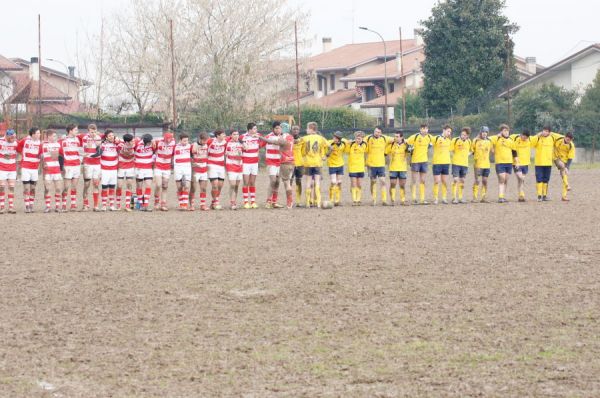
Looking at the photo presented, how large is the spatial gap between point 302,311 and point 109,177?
15.3 m

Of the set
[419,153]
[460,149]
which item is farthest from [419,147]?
[460,149]

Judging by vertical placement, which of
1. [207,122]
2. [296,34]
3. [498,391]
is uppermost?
[296,34]

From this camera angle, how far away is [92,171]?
89.5 ft

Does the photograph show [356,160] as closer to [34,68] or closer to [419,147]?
[419,147]

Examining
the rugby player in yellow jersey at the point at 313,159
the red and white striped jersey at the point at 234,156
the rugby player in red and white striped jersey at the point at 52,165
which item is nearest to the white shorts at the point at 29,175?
the rugby player in red and white striped jersey at the point at 52,165

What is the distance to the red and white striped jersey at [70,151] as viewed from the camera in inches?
1069

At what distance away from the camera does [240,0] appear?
64.8 m

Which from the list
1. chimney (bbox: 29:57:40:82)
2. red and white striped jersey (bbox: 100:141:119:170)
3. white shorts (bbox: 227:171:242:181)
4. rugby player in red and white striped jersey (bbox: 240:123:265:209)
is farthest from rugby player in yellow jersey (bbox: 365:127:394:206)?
chimney (bbox: 29:57:40:82)

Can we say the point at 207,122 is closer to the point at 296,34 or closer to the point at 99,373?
the point at 296,34

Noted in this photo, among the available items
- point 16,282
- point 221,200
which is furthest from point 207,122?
point 16,282

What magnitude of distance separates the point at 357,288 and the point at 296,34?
165 feet

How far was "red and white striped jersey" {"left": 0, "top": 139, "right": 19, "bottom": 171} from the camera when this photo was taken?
27.1m

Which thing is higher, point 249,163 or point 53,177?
point 249,163

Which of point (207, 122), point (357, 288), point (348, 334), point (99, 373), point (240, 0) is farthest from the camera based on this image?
point (240, 0)
